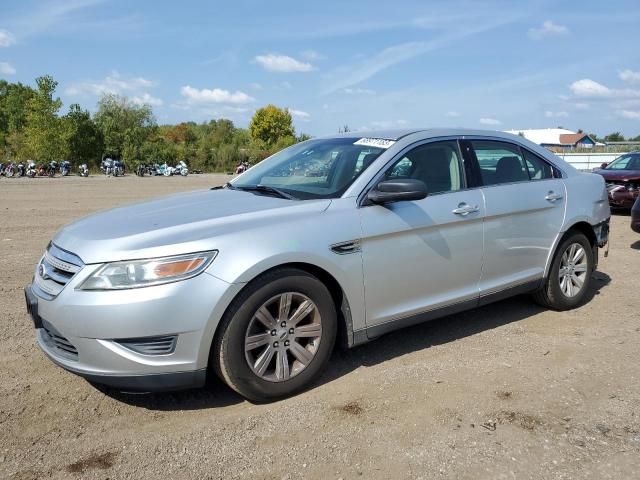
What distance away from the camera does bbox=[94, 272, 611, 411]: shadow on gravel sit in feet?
11.4

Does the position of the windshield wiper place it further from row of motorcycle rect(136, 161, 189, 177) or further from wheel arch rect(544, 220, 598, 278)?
row of motorcycle rect(136, 161, 189, 177)

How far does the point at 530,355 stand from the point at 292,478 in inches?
92.2

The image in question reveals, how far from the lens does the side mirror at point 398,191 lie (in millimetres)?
3627

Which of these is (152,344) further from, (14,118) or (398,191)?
(14,118)

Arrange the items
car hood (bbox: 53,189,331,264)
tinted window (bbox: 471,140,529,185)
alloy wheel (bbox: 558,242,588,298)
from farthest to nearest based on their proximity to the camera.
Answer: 1. alloy wheel (bbox: 558,242,588,298)
2. tinted window (bbox: 471,140,529,185)
3. car hood (bbox: 53,189,331,264)

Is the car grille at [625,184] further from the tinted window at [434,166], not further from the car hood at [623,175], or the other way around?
the tinted window at [434,166]

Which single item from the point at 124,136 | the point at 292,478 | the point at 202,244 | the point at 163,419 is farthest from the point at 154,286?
the point at 124,136

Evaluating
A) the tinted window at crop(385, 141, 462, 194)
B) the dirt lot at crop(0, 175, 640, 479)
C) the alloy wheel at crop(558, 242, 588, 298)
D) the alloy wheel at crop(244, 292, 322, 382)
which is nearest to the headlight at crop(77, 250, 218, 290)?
the alloy wheel at crop(244, 292, 322, 382)

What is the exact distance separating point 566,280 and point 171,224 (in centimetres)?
379

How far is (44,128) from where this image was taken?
42.2 meters

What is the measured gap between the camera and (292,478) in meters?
2.66

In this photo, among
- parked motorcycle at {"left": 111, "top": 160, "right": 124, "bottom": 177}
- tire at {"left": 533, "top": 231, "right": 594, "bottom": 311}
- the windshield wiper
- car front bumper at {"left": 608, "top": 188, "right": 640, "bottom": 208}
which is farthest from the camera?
parked motorcycle at {"left": 111, "top": 160, "right": 124, "bottom": 177}

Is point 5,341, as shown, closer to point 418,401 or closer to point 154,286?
point 154,286

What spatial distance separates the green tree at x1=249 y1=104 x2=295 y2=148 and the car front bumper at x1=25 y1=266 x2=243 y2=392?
3264 inches
